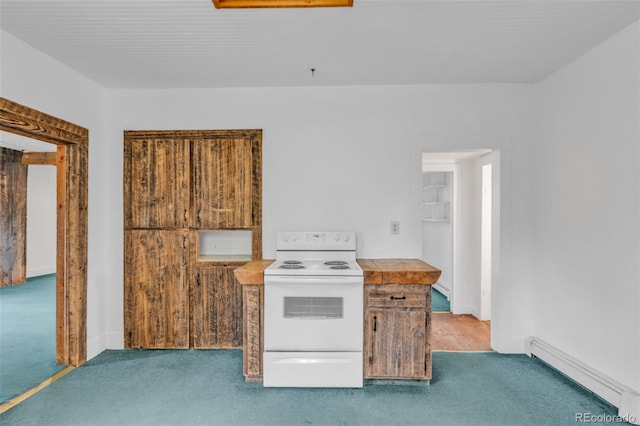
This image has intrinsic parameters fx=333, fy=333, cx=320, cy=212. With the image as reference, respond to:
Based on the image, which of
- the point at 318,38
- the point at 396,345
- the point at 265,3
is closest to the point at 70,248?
the point at 265,3

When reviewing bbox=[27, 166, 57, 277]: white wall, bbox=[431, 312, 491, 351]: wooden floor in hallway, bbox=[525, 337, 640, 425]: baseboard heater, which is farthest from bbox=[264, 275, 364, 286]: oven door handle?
bbox=[27, 166, 57, 277]: white wall

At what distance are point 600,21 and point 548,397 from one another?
2496 mm

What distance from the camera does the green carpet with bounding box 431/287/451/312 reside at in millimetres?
4332

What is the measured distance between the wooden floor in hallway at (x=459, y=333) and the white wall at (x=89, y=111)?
316 centimetres

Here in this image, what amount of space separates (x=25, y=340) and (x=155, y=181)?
213 centimetres

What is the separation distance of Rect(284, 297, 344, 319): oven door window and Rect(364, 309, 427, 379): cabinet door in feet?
0.84

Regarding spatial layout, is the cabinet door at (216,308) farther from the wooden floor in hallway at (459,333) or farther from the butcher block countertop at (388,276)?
the wooden floor in hallway at (459,333)

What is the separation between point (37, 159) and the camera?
613 centimetres

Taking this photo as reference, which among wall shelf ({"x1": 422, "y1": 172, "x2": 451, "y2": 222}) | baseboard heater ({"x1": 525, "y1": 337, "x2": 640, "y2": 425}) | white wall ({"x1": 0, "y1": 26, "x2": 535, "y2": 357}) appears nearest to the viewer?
baseboard heater ({"x1": 525, "y1": 337, "x2": 640, "y2": 425})

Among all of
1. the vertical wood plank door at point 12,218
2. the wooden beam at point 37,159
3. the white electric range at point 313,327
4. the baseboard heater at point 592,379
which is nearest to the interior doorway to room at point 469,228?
the baseboard heater at point 592,379

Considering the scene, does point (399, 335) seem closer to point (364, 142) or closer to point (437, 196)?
point (364, 142)

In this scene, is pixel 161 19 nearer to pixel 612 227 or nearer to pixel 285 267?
pixel 285 267

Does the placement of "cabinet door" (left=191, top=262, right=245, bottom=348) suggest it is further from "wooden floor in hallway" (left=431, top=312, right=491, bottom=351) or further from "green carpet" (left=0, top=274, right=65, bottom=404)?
"wooden floor in hallway" (left=431, top=312, right=491, bottom=351)

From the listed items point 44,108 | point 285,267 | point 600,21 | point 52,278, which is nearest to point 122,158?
point 44,108
